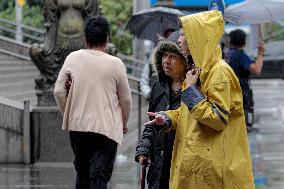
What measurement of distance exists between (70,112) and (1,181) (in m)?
3.66

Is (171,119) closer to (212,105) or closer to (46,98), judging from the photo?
(212,105)

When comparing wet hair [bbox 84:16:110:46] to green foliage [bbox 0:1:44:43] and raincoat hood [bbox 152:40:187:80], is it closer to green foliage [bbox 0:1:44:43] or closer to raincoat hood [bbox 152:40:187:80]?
raincoat hood [bbox 152:40:187:80]

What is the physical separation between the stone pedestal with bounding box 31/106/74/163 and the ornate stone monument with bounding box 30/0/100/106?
271mm

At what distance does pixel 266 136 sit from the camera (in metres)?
17.6

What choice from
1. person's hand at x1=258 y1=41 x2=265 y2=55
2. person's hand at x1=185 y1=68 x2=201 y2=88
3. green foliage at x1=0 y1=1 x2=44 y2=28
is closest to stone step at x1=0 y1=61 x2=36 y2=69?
person's hand at x1=258 y1=41 x2=265 y2=55

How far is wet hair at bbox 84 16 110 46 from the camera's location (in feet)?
27.3

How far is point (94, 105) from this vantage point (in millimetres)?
8164

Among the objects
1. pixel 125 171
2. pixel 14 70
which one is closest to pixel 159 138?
pixel 125 171

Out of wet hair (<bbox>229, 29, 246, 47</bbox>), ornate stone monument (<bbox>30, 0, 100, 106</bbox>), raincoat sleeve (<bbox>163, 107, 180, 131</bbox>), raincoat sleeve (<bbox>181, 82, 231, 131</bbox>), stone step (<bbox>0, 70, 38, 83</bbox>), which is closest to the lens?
raincoat sleeve (<bbox>181, 82, 231, 131</bbox>)

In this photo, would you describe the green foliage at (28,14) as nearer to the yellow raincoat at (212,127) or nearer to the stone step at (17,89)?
the stone step at (17,89)

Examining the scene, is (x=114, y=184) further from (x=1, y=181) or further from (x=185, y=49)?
(x=185, y=49)

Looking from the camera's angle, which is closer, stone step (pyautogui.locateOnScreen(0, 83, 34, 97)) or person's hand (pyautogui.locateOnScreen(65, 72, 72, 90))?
person's hand (pyautogui.locateOnScreen(65, 72, 72, 90))

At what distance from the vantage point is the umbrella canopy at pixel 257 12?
11734 millimetres

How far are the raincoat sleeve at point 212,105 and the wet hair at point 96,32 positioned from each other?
2.80m
